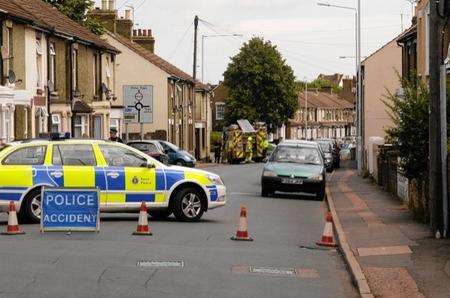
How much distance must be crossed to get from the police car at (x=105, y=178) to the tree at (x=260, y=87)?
73495mm

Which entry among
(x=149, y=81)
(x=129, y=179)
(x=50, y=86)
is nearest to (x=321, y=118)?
(x=149, y=81)

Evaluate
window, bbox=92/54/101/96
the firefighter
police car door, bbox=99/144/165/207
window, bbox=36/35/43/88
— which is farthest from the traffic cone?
the firefighter

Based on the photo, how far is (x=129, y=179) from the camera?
18.8 m

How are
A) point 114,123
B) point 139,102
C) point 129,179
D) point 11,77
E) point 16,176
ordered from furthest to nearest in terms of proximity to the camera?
point 114,123 < point 139,102 < point 11,77 < point 129,179 < point 16,176

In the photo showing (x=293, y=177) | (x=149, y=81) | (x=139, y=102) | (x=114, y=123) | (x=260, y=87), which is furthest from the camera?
(x=260, y=87)

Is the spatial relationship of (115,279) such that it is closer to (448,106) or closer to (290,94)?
(448,106)

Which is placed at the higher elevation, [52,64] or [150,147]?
[52,64]

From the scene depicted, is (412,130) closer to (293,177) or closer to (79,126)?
(293,177)

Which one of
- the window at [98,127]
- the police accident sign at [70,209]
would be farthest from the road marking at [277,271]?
the window at [98,127]

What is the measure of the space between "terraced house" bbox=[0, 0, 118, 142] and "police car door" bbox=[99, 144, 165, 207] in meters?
13.7

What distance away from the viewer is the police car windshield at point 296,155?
30000 millimetres

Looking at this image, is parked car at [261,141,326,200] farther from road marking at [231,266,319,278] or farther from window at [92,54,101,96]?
window at [92,54,101,96]

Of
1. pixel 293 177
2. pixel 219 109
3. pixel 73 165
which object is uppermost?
pixel 219 109

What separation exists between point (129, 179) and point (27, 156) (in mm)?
1973
